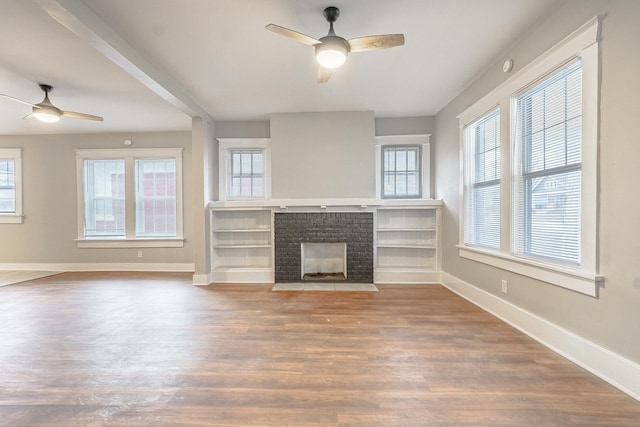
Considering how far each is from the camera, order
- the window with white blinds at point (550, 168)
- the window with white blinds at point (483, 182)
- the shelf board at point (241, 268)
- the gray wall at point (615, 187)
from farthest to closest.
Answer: the shelf board at point (241, 268) → the window with white blinds at point (483, 182) → the window with white blinds at point (550, 168) → the gray wall at point (615, 187)

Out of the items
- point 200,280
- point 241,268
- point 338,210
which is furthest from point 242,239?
point 338,210

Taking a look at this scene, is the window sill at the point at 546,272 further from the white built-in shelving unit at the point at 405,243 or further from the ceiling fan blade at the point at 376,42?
the ceiling fan blade at the point at 376,42

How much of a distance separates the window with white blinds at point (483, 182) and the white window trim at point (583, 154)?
0.20 metres

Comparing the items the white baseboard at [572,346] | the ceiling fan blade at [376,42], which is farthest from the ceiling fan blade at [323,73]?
the white baseboard at [572,346]

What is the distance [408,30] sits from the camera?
2.40 meters

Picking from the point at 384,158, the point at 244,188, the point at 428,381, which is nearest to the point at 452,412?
the point at 428,381

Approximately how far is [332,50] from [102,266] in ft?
19.3

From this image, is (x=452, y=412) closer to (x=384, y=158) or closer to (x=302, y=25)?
(x=302, y=25)

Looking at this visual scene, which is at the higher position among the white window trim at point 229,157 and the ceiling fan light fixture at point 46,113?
the ceiling fan light fixture at point 46,113

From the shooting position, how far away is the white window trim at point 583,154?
1.86 m

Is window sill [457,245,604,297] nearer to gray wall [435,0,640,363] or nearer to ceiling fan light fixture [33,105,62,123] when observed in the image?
gray wall [435,0,640,363]

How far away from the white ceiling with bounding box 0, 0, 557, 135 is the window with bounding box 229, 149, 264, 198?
30.4 inches

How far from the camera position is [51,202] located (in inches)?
212

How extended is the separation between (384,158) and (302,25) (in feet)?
8.87
